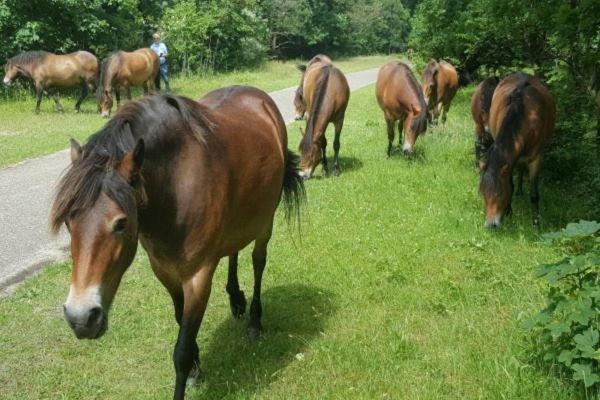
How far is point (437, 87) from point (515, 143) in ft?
24.7

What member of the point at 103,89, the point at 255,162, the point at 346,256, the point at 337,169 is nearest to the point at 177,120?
the point at 255,162

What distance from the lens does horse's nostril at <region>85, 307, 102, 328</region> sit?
7.77 ft

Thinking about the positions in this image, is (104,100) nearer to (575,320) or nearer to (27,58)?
(27,58)

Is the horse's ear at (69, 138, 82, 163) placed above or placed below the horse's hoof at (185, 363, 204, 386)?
above

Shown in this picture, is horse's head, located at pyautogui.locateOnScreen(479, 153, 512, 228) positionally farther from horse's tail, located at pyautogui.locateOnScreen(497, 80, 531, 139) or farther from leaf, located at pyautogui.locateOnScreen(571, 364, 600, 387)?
leaf, located at pyautogui.locateOnScreen(571, 364, 600, 387)

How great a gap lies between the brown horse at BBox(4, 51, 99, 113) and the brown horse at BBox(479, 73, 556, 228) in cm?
1306

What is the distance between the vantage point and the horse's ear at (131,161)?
254 cm

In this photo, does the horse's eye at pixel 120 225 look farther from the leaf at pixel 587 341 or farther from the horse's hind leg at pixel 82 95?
the horse's hind leg at pixel 82 95

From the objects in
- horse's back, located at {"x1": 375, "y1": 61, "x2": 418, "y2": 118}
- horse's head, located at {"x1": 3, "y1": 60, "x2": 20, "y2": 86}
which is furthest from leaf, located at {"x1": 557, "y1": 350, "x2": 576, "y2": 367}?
horse's head, located at {"x1": 3, "y1": 60, "x2": 20, "y2": 86}

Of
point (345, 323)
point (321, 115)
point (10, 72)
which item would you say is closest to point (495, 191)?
point (345, 323)

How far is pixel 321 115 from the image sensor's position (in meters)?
8.77

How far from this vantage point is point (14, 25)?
1719cm

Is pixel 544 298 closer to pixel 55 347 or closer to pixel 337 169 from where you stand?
pixel 55 347

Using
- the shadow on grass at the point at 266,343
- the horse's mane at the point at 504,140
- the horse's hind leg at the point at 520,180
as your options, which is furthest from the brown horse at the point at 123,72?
the shadow on grass at the point at 266,343
